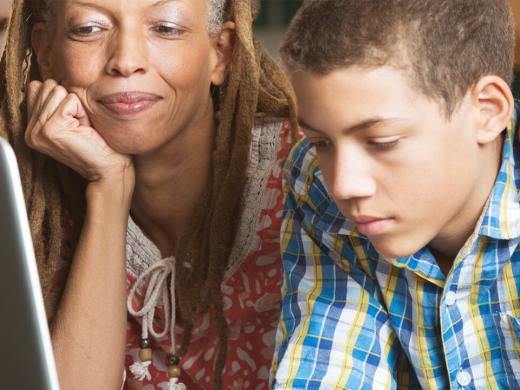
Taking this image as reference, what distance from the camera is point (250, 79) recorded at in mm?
1779

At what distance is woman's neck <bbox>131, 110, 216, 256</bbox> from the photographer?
1814 millimetres

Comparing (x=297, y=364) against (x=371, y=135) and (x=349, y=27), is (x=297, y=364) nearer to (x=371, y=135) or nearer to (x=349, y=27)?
(x=371, y=135)

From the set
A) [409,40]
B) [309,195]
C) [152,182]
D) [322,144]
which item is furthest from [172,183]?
[409,40]

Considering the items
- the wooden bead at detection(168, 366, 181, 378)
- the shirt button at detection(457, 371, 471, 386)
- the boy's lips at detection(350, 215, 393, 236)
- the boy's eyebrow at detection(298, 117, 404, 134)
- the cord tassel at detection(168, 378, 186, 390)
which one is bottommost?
the cord tassel at detection(168, 378, 186, 390)

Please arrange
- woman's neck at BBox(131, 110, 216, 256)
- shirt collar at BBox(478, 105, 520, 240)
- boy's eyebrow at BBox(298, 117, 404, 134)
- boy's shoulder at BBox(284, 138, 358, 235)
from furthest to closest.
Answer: woman's neck at BBox(131, 110, 216, 256) → boy's shoulder at BBox(284, 138, 358, 235) → shirt collar at BBox(478, 105, 520, 240) → boy's eyebrow at BBox(298, 117, 404, 134)

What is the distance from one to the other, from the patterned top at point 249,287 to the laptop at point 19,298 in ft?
3.50

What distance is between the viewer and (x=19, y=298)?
73cm

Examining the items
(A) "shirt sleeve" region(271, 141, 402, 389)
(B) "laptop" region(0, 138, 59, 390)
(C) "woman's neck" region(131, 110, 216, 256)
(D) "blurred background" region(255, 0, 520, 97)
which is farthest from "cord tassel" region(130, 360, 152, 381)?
(D) "blurred background" region(255, 0, 520, 97)

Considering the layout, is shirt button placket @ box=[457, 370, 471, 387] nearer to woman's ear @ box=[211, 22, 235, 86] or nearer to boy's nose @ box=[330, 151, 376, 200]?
boy's nose @ box=[330, 151, 376, 200]

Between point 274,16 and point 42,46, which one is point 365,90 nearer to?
point 42,46

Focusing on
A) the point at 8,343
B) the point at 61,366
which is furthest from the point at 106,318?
the point at 8,343

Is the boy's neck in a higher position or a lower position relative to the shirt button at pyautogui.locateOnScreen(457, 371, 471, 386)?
higher

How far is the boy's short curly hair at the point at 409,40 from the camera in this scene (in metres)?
1.20

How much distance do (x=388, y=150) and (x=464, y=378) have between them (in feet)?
1.19
